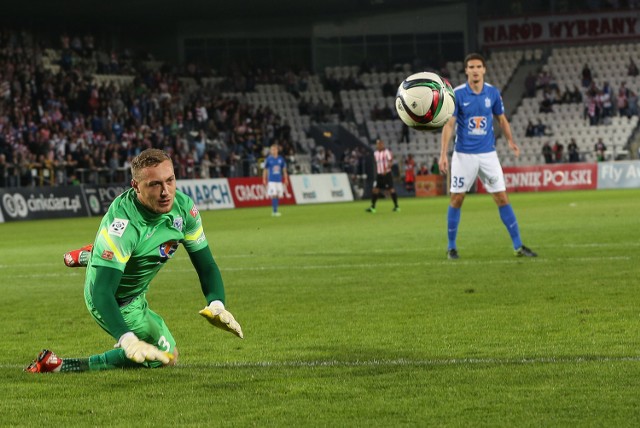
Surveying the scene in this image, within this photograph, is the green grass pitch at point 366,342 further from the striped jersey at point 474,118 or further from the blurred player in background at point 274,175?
the blurred player in background at point 274,175

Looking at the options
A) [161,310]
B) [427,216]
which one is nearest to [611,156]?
[427,216]

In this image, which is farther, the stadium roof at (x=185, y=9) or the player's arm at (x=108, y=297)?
the stadium roof at (x=185, y=9)

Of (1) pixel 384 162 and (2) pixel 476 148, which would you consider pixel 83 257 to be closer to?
(2) pixel 476 148

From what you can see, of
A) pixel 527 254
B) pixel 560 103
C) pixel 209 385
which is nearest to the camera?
pixel 209 385

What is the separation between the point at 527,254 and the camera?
15.5 metres

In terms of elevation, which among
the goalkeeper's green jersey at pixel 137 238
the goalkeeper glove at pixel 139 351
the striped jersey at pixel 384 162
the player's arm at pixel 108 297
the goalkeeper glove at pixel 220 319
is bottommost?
the striped jersey at pixel 384 162

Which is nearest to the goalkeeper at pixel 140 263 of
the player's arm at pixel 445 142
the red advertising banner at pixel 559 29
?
the player's arm at pixel 445 142

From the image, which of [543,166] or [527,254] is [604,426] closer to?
[527,254]

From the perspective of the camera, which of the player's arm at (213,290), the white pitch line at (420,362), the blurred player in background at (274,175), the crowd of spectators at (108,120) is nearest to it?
the player's arm at (213,290)

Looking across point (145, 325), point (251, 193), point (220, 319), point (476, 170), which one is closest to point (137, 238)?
point (220, 319)

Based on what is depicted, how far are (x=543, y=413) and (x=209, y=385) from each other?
2028 mm

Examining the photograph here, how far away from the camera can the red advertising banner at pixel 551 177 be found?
164ft

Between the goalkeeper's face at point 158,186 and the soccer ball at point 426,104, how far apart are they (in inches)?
215

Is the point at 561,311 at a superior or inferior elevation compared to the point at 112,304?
inferior
